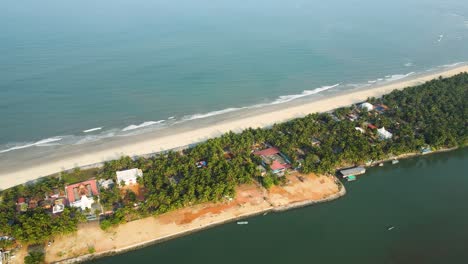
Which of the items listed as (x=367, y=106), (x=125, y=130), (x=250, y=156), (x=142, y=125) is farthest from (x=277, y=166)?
(x=125, y=130)

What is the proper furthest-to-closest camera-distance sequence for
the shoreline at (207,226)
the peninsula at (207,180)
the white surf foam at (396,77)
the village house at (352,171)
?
the white surf foam at (396,77) < the village house at (352,171) < the peninsula at (207,180) < the shoreline at (207,226)

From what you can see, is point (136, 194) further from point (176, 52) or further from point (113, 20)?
point (113, 20)

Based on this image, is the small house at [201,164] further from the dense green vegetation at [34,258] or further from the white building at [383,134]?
the white building at [383,134]

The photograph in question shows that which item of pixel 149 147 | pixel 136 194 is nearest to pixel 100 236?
pixel 136 194

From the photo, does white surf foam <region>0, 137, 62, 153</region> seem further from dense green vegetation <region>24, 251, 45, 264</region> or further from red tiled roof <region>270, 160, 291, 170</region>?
red tiled roof <region>270, 160, 291, 170</region>

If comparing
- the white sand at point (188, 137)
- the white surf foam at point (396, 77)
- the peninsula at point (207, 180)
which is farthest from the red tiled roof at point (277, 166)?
the white surf foam at point (396, 77)

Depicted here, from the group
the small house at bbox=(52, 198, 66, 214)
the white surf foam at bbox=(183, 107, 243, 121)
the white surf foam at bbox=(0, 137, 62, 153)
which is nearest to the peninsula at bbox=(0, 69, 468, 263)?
the small house at bbox=(52, 198, 66, 214)
